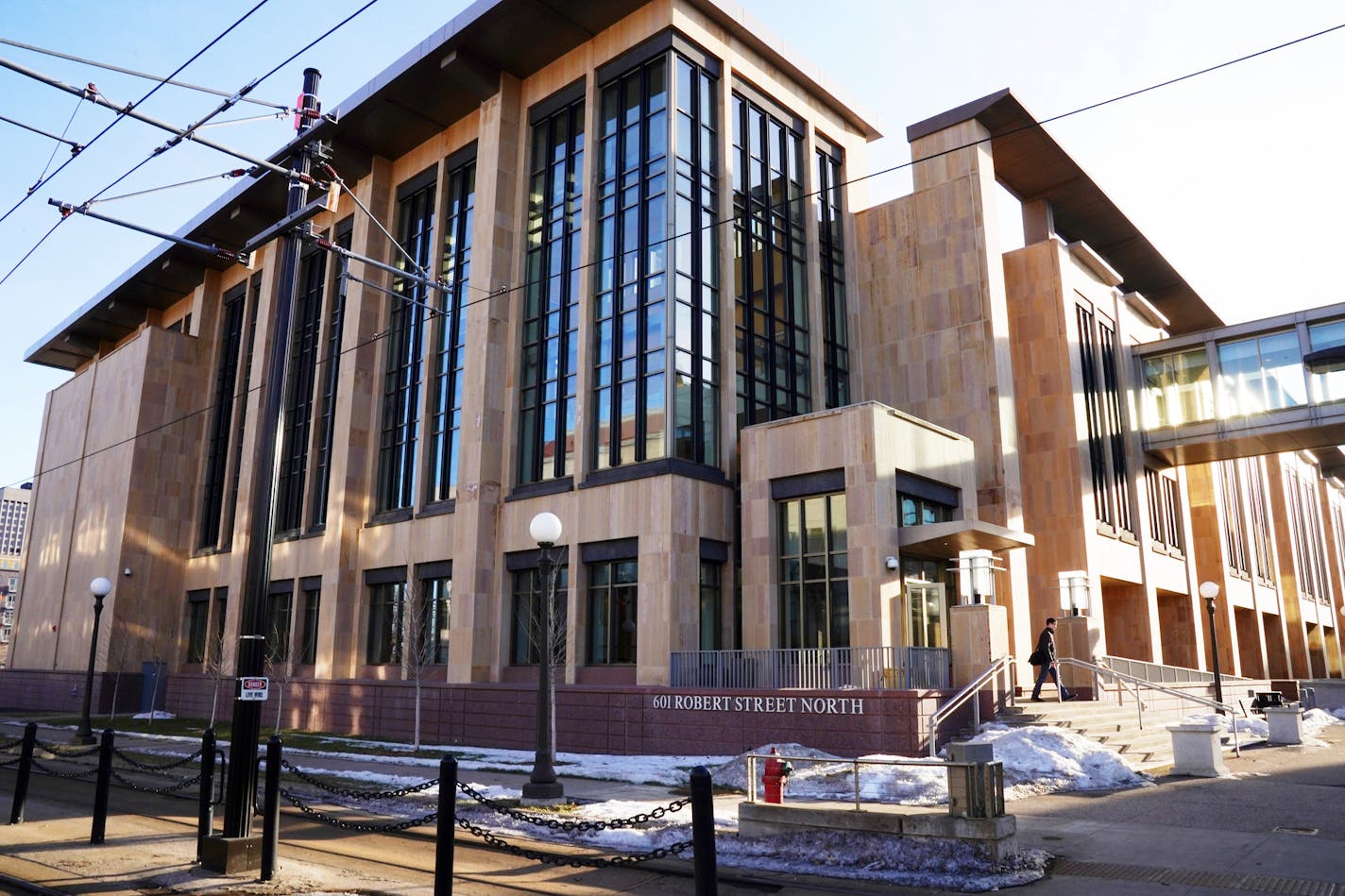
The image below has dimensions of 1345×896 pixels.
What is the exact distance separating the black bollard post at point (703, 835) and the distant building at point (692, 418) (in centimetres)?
1296

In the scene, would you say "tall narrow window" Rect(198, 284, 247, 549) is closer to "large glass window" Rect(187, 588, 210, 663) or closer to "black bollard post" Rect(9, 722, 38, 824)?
"large glass window" Rect(187, 588, 210, 663)

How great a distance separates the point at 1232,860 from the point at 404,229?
3600cm

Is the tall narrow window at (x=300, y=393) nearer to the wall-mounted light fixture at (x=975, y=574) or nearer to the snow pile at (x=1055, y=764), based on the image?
the wall-mounted light fixture at (x=975, y=574)

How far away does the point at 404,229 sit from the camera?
130ft

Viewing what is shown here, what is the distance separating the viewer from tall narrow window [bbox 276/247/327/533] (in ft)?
136

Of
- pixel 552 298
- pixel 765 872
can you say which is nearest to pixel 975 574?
pixel 765 872

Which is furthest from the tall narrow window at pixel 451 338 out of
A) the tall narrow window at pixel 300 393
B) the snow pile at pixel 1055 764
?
the snow pile at pixel 1055 764

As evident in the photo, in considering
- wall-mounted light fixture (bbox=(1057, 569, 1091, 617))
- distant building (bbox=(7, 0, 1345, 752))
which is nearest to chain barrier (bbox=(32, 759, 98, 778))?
distant building (bbox=(7, 0, 1345, 752))

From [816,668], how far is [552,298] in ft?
51.6

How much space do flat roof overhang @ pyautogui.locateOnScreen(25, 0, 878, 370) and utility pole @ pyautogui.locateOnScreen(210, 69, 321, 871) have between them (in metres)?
14.1

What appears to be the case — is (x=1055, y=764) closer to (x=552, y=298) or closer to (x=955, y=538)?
(x=955, y=538)

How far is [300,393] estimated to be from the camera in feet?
142

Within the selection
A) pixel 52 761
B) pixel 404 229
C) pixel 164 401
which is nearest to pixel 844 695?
pixel 52 761

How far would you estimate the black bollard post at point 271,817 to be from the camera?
10242mm
